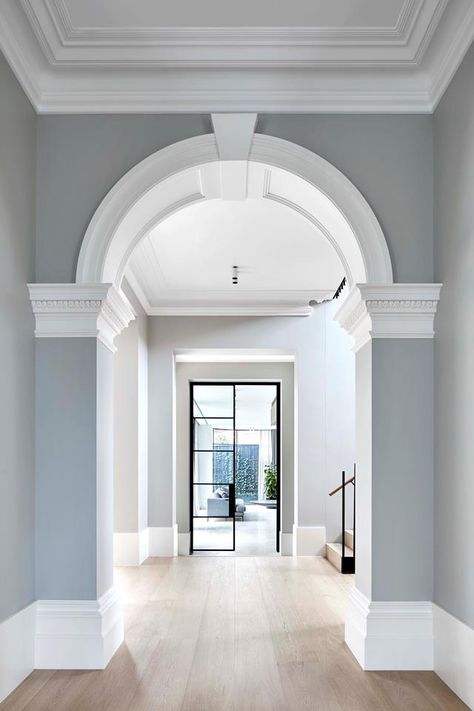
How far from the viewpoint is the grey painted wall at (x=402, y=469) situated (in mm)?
4348

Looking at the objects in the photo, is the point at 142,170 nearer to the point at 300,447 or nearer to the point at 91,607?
the point at 91,607

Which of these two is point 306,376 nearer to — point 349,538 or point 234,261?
point 349,538

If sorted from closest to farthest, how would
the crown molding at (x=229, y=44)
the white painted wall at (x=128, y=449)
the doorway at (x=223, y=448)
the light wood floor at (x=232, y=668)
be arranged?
the light wood floor at (x=232, y=668), the crown molding at (x=229, y=44), the white painted wall at (x=128, y=449), the doorway at (x=223, y=448)

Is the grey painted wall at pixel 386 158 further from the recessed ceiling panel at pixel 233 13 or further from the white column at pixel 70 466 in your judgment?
the white column at pixel 70 466

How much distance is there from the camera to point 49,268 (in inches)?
177

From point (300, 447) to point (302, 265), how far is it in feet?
8.73

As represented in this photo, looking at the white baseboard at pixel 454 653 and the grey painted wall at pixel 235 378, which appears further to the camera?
the grey painted wall at pixel 235 378

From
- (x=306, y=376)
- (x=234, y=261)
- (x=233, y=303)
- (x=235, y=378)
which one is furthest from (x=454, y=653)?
(x=235, y=378)

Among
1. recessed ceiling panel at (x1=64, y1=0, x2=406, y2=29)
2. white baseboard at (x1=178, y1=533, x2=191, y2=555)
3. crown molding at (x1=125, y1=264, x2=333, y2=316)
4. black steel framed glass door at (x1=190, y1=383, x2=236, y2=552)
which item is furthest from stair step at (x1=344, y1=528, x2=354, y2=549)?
recessed ceiling panel at (x1=64, y1=0, x2=406, y2=29)

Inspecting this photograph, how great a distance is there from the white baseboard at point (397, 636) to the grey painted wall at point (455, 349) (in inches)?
6.3

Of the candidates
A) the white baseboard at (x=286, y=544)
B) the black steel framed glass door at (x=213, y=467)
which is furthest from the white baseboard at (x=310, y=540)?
the black steel framed glass door at (x=213, y=467)

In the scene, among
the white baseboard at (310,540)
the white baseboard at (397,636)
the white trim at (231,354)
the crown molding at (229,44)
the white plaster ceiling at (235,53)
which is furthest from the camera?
the white trim at (231,354)

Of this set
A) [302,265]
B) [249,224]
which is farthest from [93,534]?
[302,265]

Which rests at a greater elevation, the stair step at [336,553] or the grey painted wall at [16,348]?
the grey painted wall at [16,348]
